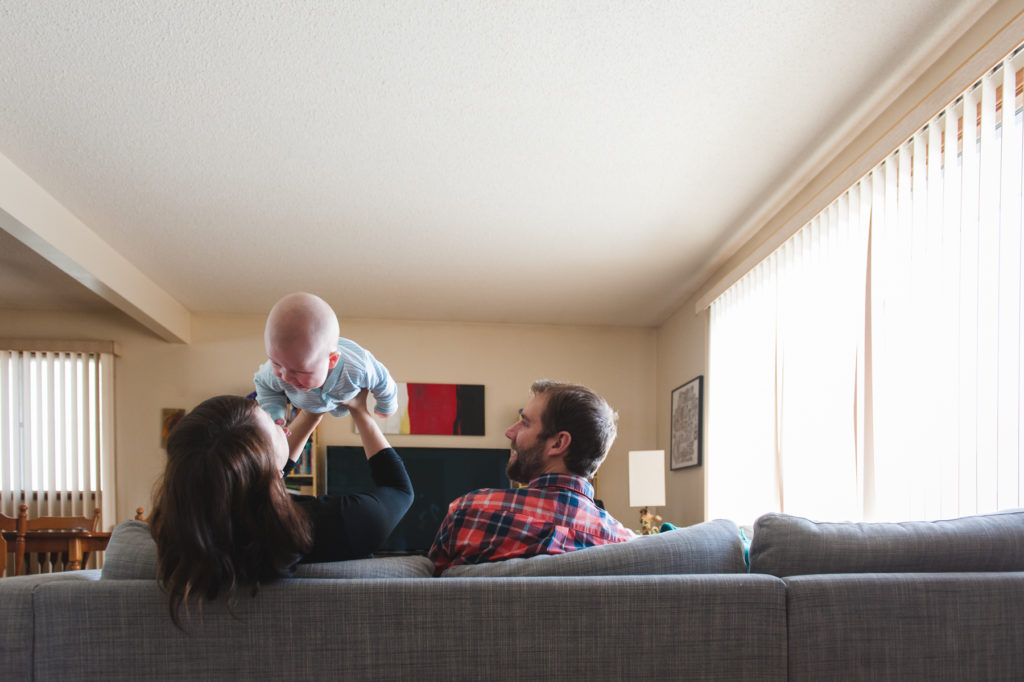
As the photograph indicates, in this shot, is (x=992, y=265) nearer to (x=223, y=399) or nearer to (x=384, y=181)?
(x=223, y=399)

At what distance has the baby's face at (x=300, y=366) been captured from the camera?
1932 mm

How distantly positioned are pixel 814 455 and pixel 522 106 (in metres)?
2.00

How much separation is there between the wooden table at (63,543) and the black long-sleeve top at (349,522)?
8.33 feet

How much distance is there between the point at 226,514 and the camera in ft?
4.27

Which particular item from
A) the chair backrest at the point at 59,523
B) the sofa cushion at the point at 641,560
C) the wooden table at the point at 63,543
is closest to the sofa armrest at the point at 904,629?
the sofa cushion at the point at 641,560

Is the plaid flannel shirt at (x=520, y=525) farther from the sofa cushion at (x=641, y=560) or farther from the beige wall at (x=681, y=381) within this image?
the beige wall at (x=681, y=381)

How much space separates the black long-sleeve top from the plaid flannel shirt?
0.12 meters

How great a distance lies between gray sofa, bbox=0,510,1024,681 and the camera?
4.18 ft

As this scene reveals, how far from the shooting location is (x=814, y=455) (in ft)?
11.8

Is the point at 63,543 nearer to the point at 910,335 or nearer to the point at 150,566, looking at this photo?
the point at 150,566

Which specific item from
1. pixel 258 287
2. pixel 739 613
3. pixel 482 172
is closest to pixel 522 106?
pixel 482 172

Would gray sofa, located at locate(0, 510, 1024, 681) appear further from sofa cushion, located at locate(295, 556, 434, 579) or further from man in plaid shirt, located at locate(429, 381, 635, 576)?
man in plaid shirt, located at locate(429, 381, 635, 576)

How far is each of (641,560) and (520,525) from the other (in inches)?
11.8

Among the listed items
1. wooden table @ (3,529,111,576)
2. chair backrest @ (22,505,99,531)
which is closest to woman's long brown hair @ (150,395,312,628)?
wooden table @ (3,529,111,576)
